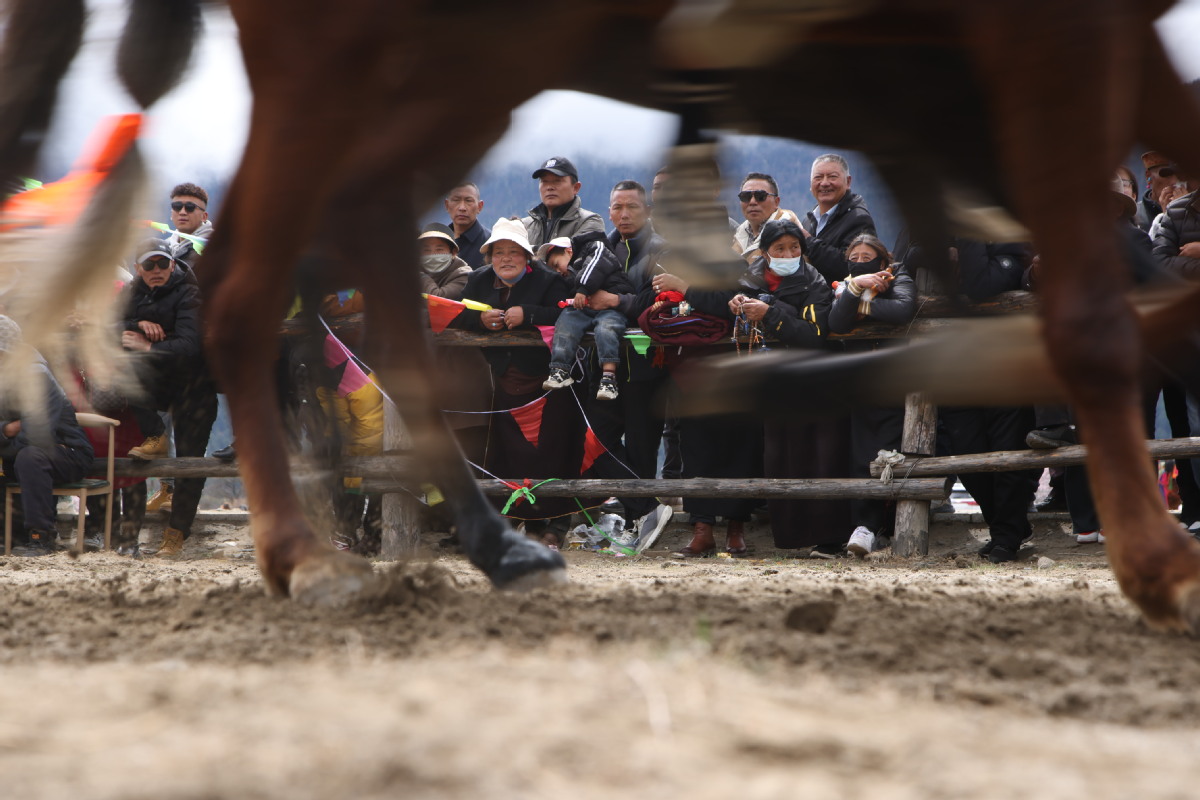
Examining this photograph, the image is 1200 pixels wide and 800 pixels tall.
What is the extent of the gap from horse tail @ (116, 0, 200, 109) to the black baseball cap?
3656mm

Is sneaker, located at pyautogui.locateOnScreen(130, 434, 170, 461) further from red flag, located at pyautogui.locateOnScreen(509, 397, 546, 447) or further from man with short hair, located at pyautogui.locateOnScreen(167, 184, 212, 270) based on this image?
red flag, located at pyautogui.locateOnScreen(509, 397, 546, 447)

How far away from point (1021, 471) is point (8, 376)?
455 centimetres

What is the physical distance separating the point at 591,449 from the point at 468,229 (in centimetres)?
159

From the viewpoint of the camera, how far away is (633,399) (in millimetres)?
6035

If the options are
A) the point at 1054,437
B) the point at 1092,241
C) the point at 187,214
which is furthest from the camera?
the point at 187,214

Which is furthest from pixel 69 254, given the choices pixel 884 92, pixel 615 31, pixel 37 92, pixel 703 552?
pixel 703 552

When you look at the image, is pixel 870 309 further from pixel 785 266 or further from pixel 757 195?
pixel 757 195

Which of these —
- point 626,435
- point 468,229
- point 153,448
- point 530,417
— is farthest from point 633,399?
point 153,448

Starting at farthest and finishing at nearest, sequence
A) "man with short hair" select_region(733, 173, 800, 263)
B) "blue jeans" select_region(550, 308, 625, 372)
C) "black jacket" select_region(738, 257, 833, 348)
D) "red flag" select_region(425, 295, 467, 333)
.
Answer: "red flag" select_region(425, 295, 467, 333)
"blue jeans" select_region(550, 308, 625, 372)
"man with short hair" select_region(733, 173, 800, 263)
"black jacket" select_region(738, 257, 833, 348)

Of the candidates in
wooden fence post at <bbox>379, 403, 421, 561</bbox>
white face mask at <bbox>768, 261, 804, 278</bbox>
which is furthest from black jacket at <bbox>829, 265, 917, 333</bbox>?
wooden fence post at <bbox>379, 403, 421, 561</bbox>

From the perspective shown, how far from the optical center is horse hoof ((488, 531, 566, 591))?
7.66ft

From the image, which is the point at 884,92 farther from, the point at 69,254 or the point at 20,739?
the point at 20,739

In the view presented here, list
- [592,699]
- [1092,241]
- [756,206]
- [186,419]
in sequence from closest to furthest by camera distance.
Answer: [592,699] → [1092,241] → [756,206] → [186,419]

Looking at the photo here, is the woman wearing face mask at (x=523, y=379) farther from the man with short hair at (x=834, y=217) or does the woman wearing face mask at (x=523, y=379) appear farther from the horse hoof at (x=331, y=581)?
the horse hoof at (x=331, y=581)
